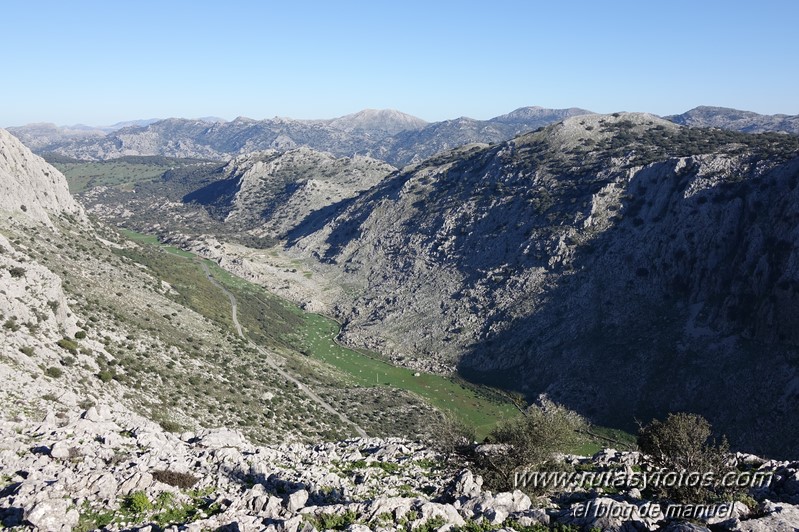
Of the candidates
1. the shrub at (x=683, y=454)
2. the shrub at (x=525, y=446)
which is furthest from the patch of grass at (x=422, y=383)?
the shrub at (x=683, y=454)

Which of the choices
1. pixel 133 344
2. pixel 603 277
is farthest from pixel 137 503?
pixel 603 277

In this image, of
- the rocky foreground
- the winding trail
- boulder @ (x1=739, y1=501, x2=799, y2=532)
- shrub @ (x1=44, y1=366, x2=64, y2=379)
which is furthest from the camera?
the winding trail

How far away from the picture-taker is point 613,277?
111312mm

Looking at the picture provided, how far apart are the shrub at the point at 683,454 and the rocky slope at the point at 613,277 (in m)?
50.3

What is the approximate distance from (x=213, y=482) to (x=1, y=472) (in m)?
10.8

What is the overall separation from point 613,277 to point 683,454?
85.4m

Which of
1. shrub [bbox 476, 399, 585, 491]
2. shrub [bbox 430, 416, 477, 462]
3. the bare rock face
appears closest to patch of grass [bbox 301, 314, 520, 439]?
Result: shrub [bbox 430, 416, 477, 462]

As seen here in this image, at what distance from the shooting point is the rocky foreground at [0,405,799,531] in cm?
2338

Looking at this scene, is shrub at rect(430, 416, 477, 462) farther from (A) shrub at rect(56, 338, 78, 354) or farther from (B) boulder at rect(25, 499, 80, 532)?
(A) shrub at rect(56, 338, 78, 354)

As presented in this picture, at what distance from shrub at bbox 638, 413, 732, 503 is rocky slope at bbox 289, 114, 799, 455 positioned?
50284 mm

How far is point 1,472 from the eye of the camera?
2627 cm

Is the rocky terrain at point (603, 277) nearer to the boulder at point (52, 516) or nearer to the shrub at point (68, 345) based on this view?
the shrub at point (68, 345)

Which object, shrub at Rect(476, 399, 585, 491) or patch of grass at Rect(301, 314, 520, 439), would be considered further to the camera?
patch of grass at Rect(301, 314, 520, 439)

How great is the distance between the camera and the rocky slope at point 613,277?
3351 inches
